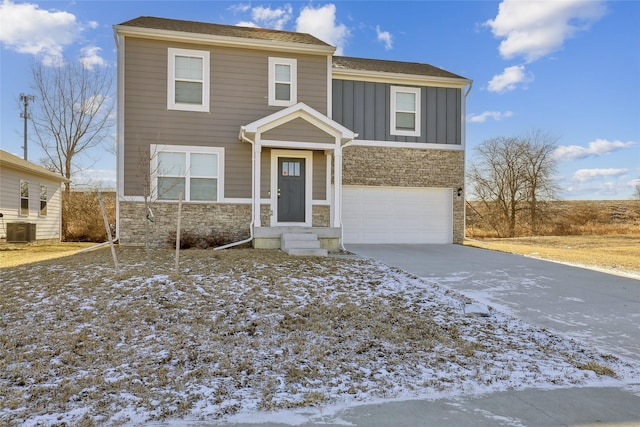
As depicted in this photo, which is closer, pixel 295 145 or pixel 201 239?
pixel 295 145

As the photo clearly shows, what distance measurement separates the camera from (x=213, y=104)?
37.5 feet

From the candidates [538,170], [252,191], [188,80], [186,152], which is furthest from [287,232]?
[538,170]

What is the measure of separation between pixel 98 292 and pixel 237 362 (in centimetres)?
321

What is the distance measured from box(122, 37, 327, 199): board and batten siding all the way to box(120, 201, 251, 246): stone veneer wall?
45 cm

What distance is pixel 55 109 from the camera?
67.7 feet

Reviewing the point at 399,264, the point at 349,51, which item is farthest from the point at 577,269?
the point at 349,51

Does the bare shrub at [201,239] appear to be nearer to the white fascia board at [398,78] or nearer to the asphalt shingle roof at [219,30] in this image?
the asphalt shingle roof at [219,30]

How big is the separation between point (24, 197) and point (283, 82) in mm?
11861

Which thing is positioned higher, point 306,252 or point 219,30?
point 219,30

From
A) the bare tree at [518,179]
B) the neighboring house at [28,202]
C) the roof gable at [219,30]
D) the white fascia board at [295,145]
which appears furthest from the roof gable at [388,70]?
the neighboring house at [28,202]

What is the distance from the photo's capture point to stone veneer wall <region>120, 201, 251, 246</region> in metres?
11.0

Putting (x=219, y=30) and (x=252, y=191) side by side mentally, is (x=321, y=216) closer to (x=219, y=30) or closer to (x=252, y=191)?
(x=252, y=191)

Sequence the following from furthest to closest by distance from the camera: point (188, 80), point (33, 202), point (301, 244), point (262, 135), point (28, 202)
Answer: point (33, 202), point (28, 202), point (188, 80), point (262, 135), point (301, 244)

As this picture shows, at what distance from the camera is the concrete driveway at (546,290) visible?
16.7ft
